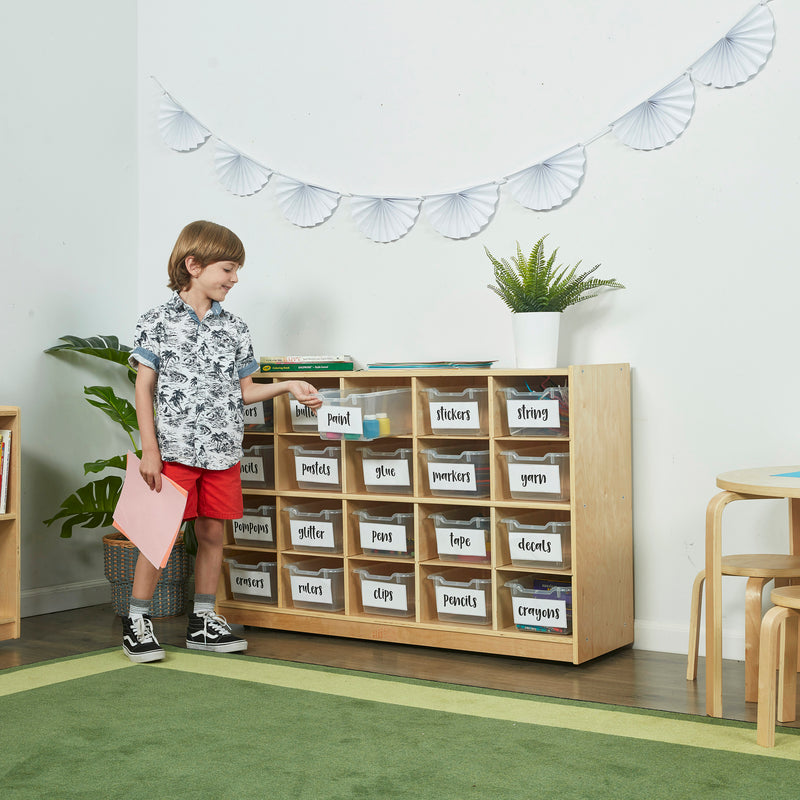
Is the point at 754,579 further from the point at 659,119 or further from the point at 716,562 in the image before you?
the point at 659,119

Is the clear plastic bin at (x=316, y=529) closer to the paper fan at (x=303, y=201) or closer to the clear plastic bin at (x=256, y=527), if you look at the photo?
the clear plastic bin at (x=256, y=527)

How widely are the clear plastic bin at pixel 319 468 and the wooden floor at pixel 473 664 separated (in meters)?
0.46

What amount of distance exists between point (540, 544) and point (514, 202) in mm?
1070

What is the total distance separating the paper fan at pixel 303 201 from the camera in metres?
3.40

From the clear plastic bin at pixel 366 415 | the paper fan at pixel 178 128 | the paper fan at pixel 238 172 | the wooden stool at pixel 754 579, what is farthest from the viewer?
the paper fan at pixel 178 128

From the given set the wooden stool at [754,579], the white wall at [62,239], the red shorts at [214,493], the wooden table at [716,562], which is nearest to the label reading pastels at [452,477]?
the red shorts at [214,493]

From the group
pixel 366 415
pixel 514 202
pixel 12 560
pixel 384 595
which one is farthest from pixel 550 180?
pixel 12 560

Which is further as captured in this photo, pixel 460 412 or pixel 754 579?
pixel 460 412

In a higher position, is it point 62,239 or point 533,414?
point 62,239

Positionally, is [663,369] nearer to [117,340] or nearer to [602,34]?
[602,34]

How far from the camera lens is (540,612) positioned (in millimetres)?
2664

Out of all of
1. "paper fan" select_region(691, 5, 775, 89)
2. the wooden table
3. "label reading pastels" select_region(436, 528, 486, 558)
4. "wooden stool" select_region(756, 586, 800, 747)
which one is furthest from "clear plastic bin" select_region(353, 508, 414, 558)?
"paper fan" select_region(691, 5, 775, 89)

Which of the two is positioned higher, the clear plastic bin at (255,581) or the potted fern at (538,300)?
the potted fern at (538,300)

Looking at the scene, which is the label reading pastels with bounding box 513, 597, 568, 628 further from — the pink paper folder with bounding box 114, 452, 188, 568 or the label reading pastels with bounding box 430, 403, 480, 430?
the pink paper folder with bounding box 114, 452, 188, 568
